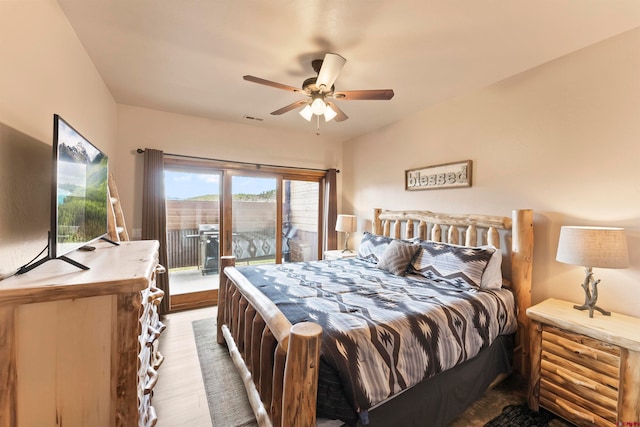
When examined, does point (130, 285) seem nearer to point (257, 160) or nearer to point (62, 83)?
point (62, 83)

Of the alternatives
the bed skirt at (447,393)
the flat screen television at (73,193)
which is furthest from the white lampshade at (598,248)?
the flat screen television at (73,193)

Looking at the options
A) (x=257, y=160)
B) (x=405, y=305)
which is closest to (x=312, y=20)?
(x=405, y=305)

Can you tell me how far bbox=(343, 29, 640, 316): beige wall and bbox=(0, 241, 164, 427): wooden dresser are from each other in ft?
9.57

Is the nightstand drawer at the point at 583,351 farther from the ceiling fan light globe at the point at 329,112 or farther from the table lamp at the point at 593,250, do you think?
the ceiling fan light globe at the point at 329,112

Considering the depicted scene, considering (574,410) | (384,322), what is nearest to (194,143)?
(384,322)

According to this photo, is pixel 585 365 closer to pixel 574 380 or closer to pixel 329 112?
pixel 574 380

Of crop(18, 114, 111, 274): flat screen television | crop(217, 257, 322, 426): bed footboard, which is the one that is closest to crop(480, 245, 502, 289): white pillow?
crop(217, 257, 322, 426): bed footboard

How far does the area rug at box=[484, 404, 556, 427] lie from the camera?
1.78 m

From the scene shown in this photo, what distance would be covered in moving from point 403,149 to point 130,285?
344 cm

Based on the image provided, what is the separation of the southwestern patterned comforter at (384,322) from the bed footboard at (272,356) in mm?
131

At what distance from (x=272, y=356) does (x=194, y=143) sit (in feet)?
10.3

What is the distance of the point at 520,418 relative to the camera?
1.83 m

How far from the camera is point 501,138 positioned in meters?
2.56

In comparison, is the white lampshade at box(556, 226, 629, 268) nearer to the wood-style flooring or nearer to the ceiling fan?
the ceiling fan
